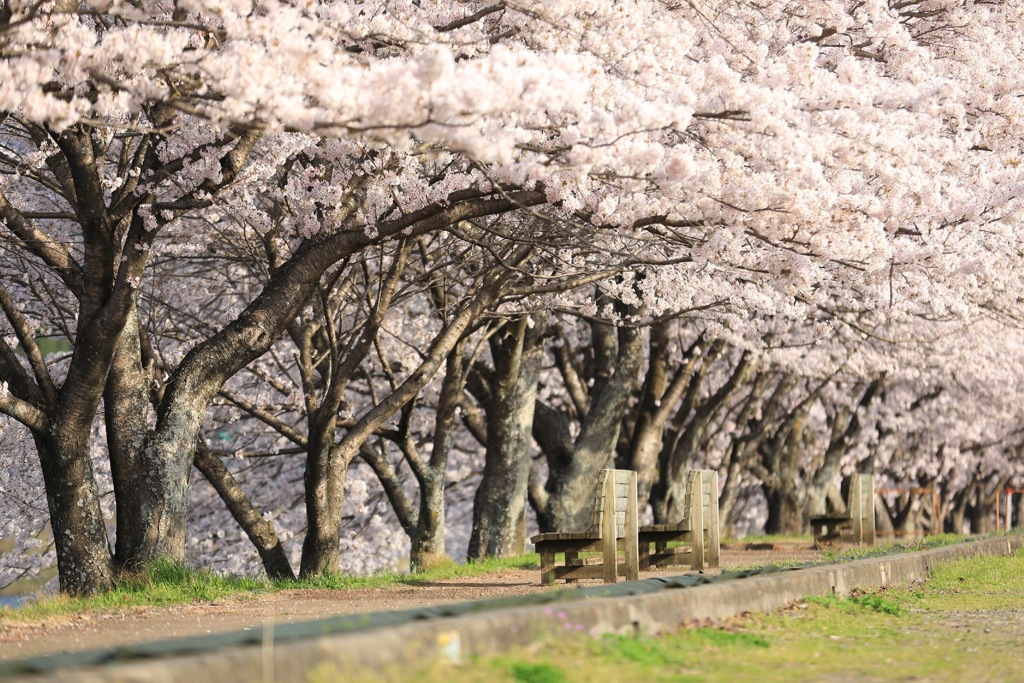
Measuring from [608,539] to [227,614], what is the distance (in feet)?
11.2

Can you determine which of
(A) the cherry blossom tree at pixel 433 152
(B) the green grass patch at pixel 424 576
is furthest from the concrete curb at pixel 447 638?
(B) the green grass patch at pixel 424 576

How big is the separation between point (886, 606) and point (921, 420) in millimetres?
30315

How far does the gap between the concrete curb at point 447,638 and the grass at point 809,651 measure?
12 centimetres

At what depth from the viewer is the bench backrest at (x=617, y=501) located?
11812 mm

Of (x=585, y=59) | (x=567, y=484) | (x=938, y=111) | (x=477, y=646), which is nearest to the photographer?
(x=477, y=646)

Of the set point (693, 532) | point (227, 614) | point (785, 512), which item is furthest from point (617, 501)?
point (785, 512)

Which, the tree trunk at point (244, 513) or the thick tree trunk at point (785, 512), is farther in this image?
the thick tree trunk at point (785, 512)

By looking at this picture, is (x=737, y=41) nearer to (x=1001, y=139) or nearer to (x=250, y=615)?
(x=1001, y=139)

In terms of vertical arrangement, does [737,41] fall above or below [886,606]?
above

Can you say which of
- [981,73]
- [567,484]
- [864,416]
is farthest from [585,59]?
[864,416]

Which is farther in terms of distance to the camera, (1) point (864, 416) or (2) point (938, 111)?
(1) point (864, 416)

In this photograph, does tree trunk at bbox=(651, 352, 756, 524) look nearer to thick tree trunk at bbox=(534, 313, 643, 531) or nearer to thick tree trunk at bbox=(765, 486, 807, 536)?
thick tree trunk at bbox=(534, 313, 643, 531)

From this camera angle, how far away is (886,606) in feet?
33.6

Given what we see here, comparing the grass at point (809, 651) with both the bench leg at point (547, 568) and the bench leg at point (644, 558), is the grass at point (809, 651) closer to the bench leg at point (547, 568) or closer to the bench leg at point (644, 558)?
the bench leg at point (547, 568)
